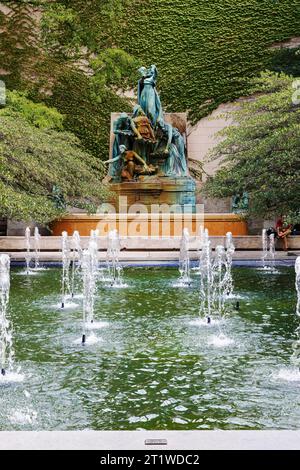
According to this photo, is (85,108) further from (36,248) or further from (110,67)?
(36,248)

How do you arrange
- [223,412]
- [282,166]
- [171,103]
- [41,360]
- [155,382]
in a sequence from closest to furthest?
[223,412]
[155,382]
[41,360]
[282,166]
[171,103]

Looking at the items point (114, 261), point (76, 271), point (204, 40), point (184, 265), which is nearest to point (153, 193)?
point (114, 261)

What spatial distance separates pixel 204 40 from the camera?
2419 cm

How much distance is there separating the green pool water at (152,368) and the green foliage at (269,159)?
11.3ft

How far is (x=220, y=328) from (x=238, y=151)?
290 inches

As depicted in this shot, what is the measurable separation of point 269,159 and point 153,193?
747 cm

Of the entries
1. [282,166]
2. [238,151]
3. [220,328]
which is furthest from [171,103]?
[220,328]

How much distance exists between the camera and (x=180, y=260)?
1320cm

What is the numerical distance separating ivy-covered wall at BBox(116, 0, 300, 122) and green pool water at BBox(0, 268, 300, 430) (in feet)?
53.1

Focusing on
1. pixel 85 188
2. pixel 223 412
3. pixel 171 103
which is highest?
pixel 171 103

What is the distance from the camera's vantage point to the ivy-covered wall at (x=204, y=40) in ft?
78.2

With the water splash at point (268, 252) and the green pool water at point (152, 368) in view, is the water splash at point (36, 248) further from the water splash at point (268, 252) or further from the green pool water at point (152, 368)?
the green pool water at point (152, 368)

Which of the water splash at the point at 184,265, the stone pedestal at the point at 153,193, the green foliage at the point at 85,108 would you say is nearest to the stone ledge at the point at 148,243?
the water splash at the point at 184,265
